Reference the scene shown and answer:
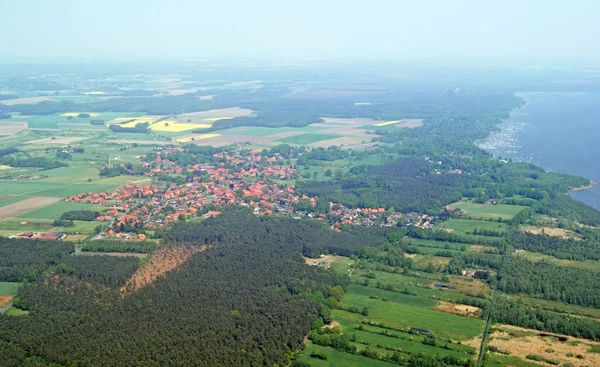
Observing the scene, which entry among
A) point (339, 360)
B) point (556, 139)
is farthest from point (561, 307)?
point (556, 139)

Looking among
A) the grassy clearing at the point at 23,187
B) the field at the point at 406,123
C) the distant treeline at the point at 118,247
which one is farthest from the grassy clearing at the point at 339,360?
the field at the point at 406,123

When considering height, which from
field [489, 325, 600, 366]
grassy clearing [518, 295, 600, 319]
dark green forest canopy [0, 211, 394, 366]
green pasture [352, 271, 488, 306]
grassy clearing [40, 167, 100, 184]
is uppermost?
dark green forest canopy [0, 211, 394, 366]

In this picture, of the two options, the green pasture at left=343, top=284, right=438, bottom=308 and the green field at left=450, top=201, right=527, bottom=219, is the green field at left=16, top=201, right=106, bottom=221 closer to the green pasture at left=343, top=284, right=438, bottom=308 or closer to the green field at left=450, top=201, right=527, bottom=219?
the green pasture at left=343, top=284, right=438, bottom=308

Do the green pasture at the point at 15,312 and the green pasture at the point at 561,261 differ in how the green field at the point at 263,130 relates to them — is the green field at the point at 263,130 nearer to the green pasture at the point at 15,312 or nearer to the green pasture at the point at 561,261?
the green pasture at the point at 561,261

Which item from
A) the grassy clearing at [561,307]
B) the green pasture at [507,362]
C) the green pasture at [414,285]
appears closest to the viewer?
the green pasture at [507,362]

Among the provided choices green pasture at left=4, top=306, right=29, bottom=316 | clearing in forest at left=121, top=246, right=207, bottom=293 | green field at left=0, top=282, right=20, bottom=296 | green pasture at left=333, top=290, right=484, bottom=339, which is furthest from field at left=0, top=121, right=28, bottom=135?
green pasture at left=333, top=290, right=484, bottom=339

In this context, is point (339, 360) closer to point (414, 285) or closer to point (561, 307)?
point (414, 285)
